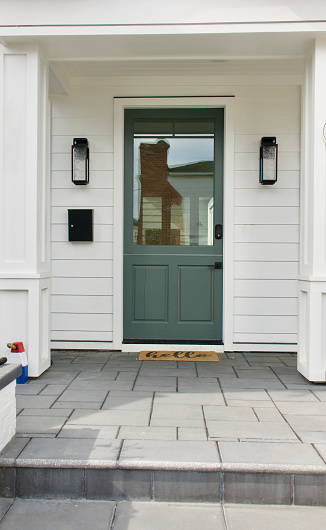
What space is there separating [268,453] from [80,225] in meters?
2.58

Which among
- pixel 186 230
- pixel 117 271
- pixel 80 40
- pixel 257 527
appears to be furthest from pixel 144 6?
pixel 257 527

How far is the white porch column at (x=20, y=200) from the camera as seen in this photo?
9.91 feet

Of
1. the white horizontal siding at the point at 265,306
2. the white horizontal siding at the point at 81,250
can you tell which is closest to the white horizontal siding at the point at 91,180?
the white horizontal siding at the point at 81,250

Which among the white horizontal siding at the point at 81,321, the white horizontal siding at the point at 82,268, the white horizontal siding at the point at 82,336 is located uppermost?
the white horizontal siding at the point at 82,268

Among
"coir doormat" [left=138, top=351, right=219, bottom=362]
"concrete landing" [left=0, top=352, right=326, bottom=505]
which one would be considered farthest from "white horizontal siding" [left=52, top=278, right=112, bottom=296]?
"concrete landing" [left=0, top=352, right=326, bottom=505]

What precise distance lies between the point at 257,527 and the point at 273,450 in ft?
1.24

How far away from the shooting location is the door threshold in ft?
12.8

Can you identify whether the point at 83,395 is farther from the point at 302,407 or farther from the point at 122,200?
the point at 122,200

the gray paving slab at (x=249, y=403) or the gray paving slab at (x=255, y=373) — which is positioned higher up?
the gray paving slab at (x=255, y=373)

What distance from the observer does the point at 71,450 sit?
6.44ft

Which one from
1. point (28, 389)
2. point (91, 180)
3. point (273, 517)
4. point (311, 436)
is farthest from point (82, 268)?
point (273, 517)

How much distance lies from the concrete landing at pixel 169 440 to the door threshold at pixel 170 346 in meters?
0.79

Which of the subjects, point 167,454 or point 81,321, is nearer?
point 167,454

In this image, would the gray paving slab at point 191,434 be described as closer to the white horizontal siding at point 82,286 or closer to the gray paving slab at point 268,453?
the gray paving slab at point 268,453
